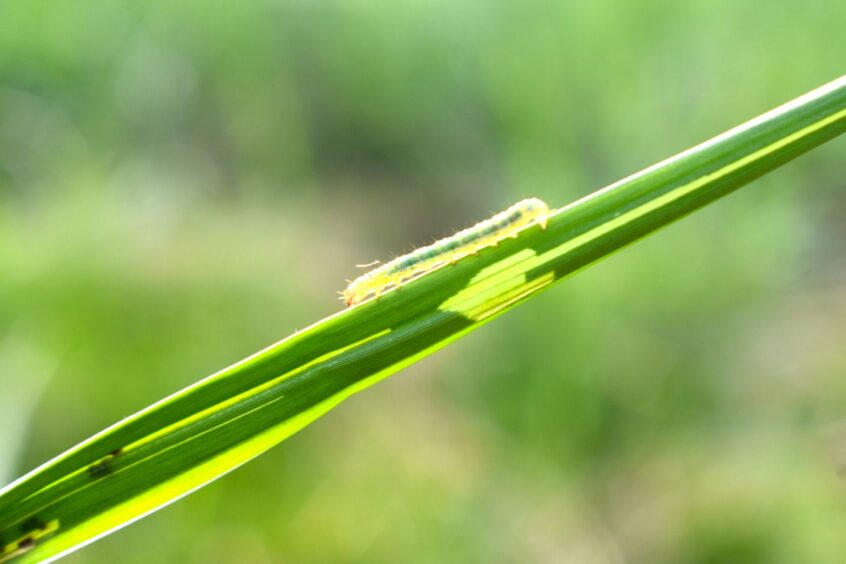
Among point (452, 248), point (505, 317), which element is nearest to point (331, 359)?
point (452, 248)

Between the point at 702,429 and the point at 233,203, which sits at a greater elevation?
the point at 233,203

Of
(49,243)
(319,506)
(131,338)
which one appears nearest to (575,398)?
(319,506)

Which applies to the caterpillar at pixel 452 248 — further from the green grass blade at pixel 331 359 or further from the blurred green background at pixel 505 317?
the blurred green background at pixel 505 317

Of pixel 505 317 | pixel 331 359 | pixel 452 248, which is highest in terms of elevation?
pixel 505 317

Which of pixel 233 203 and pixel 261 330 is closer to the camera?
pixel 261 330

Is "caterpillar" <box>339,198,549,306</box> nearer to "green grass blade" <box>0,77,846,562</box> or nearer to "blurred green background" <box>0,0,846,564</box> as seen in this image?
"green grass blade" <box>0,77,846,562</box>

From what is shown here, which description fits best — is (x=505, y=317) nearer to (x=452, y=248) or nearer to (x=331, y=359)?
(x=452, y=248)

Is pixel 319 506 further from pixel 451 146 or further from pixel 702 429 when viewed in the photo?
pixel 451 146

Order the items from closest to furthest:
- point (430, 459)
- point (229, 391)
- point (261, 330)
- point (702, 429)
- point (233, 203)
A: point (229, 391) → point (702, 429) → point (430, 459) → point (261, 330) → point (233, 203)
